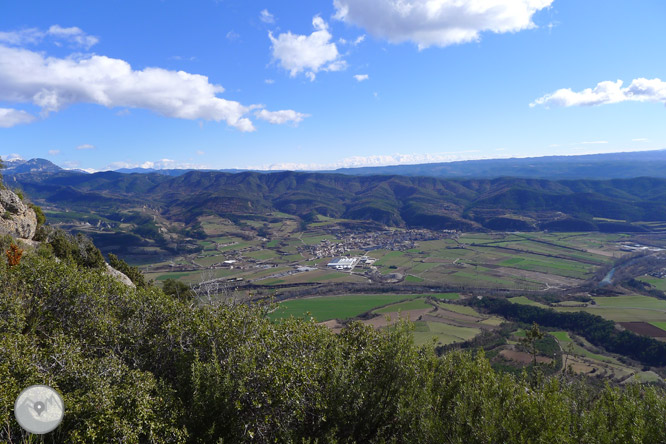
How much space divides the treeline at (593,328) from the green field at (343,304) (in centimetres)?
1383

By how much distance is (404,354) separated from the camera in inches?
566

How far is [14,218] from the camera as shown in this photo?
37125mm

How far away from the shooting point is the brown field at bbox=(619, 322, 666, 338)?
60500mm

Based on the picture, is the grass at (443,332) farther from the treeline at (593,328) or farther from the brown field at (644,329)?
the brown field at (644,329)

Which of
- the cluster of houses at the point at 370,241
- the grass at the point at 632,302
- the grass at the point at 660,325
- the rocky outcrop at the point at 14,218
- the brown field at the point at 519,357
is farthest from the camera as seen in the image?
the cluster of houses at the point at 370,241

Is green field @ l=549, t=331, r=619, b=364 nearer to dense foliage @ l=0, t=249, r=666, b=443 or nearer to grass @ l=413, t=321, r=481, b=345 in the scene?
grass @ l=413, t=321, r=481, b=345

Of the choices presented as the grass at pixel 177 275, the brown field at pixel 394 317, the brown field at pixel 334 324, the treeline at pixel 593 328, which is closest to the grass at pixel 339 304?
the brown field at pixel 334 324

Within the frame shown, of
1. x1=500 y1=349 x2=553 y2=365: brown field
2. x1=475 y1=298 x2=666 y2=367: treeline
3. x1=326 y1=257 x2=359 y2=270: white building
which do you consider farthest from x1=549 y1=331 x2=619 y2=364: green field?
x1=326 y1=257 x2=359 y2=270: white building

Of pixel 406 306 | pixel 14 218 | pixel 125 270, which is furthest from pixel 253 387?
pixel 406 306

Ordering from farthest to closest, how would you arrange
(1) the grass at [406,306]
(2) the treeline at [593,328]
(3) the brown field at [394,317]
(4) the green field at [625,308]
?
(1) the grass at [406,306]
(3) the brown field at [394,317]
(4) the green field at [625,308]
(2) the treeline at [593,328]

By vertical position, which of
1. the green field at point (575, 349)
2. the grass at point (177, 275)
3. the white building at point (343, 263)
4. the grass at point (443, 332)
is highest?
the grass at point (177, 275)

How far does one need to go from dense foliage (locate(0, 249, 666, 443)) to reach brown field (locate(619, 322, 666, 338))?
66712mm

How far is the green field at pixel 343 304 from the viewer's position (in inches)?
3031

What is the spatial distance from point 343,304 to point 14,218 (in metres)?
65.2
